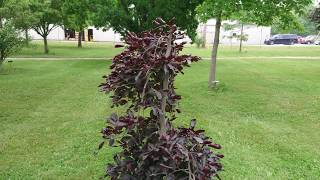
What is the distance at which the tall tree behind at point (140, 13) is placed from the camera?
69.8ft

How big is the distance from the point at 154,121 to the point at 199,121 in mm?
6376

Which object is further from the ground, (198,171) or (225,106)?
(198,171)

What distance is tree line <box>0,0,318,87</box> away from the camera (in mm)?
13281

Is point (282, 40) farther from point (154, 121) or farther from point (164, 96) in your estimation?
point (164, 96)

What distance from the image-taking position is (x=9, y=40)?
62.4 ft

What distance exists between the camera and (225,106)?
1186cm

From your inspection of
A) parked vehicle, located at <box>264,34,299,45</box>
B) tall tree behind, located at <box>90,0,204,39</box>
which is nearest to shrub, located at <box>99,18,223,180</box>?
tall tree behind, located at <box>90,0,204,39</box>

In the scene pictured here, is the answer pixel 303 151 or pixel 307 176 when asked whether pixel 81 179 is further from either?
pixel 303 151

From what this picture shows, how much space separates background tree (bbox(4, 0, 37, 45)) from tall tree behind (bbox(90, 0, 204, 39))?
4.05 metres

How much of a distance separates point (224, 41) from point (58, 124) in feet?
175

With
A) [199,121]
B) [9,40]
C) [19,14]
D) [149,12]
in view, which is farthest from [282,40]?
[199,121]

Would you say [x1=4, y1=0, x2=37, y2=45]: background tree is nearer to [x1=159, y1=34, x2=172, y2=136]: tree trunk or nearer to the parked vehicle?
[x1=159, y1=34, x2=172, y2=136]: tree trunk

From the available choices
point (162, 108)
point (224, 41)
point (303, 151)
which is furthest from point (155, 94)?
point (224, 41)

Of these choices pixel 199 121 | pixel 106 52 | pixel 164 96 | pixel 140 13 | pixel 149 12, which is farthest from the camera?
pixel 106 52
